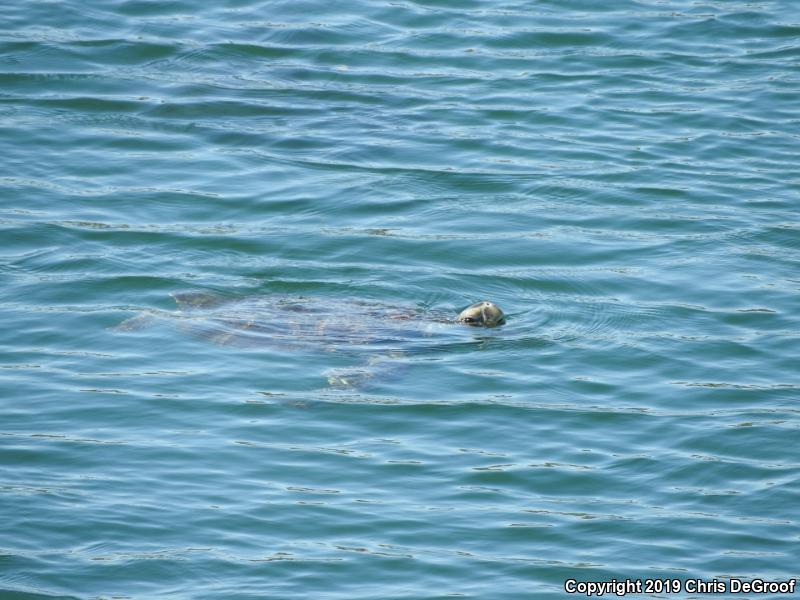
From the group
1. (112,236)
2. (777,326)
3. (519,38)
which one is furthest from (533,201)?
(519,38)

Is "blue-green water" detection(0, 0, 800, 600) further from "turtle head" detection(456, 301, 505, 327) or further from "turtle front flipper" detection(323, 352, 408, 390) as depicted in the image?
"turtle head" detection(456, 301, 505, 327)

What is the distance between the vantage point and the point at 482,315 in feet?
31.6

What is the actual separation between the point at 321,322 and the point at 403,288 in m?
1.00

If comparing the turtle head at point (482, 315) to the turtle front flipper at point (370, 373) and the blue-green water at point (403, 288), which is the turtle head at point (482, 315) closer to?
the blue-green water at point (403, 288)

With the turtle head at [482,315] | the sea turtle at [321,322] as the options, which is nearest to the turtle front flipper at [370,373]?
the sea turtle at [321,322]

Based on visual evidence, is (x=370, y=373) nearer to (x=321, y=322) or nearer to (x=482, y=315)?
(x=321, y=322)

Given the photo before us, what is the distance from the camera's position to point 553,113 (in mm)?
14367

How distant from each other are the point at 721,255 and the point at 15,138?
6.92 m

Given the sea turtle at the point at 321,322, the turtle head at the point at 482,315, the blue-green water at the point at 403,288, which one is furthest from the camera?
the turtle head at the point at 482,315

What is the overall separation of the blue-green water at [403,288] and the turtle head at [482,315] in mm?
160

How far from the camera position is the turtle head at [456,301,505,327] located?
31.5 ft

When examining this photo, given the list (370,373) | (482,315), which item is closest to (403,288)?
(482,315)

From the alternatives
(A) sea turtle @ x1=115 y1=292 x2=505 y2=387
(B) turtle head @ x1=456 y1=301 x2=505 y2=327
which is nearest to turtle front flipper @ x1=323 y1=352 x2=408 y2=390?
(A) sea turtle @ x1=115 y1=292 x2=505 y2=387

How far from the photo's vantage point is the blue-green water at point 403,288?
23.3 feet
